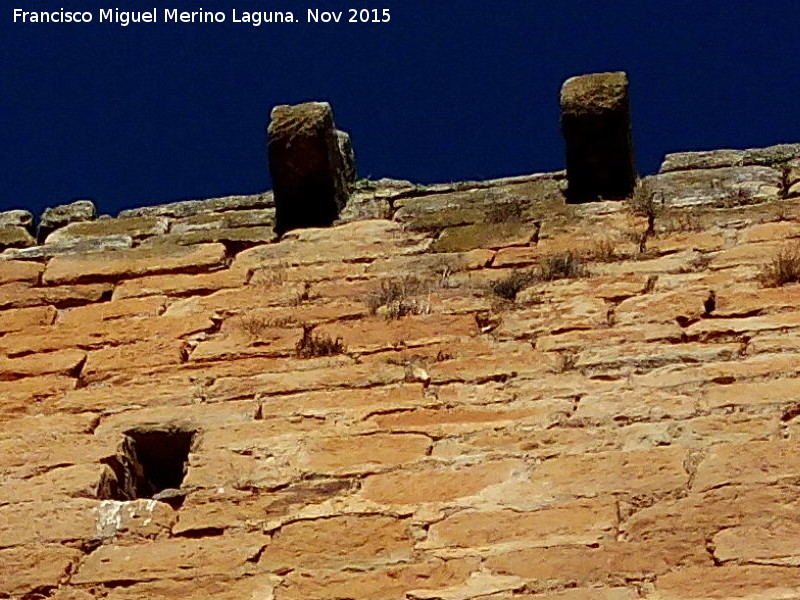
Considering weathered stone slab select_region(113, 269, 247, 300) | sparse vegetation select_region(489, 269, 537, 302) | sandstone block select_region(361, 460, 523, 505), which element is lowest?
sandstone block select_region(361, 460, 523, 505)

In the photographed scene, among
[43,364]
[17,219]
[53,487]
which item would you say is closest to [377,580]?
[53,487]

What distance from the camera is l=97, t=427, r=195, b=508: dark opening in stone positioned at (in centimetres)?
421

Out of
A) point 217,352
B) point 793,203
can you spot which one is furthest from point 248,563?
point 793,203

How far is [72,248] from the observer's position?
227 inches

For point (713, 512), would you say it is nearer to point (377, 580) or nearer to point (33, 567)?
point (377, 580)

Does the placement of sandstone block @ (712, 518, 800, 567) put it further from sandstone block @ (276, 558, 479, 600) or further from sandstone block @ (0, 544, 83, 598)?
sandstone block @ (0, 544, 83, 598)

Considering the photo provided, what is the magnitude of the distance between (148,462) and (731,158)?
2.64 meters

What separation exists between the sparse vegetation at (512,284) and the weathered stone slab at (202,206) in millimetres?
1305

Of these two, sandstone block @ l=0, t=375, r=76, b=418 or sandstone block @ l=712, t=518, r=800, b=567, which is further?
sandstone block @ l=0, t=375, r=76, b=418

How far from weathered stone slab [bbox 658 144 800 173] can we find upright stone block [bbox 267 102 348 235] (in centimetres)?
123

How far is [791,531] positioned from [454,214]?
2493 millimetres

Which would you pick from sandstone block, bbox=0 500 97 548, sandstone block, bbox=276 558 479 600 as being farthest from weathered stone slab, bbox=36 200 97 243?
sandstone block, bbox=276 558 479 600

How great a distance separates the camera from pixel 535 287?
4.96 meters

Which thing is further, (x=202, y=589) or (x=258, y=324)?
(x=258, y=324)
